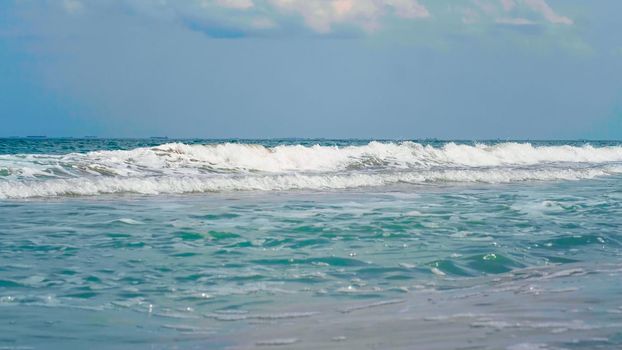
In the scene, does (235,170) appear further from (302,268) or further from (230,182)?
(302,268)

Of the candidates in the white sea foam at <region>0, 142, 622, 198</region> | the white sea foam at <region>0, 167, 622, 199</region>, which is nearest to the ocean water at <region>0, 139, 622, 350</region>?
the white sea foam at <region>0, 167, 622, 199</region>

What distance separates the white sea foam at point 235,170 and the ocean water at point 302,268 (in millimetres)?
234

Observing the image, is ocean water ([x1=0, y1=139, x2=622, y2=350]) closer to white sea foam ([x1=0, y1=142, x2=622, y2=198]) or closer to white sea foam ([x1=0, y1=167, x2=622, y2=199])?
white sea foam ([x1=0, y1=167, x2=622, y2=199])

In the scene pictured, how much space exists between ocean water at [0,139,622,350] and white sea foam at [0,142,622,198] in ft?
0.77

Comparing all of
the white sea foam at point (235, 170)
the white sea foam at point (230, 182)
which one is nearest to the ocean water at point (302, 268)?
the white sea foam at point (230, 182)

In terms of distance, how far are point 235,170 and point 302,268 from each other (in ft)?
57.9

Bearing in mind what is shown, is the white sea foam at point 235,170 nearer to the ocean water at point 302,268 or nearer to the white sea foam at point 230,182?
the white sea foam at point 230,182

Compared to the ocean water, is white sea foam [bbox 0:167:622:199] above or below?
above

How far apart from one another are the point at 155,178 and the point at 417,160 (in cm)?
1577

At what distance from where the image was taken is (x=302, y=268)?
8266 millimetres

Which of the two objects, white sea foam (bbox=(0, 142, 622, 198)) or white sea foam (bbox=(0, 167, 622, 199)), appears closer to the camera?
white sea foam (bbox=(0, 167, 622, 199))

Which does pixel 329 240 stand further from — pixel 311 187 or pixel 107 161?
pixel 107 161

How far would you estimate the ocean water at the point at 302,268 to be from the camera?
5.50 meters

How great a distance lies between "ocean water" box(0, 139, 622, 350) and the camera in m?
5.50
